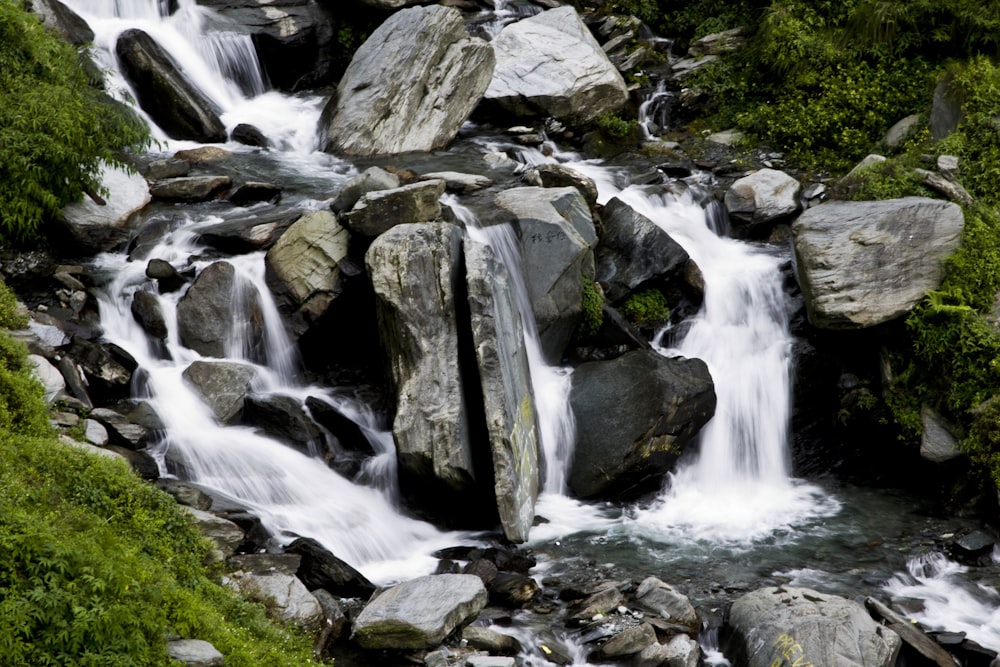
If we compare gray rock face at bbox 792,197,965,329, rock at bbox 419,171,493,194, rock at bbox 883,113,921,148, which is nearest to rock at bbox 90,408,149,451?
rock at bbox 419,171,493,194

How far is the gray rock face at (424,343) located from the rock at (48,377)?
12.1 feet

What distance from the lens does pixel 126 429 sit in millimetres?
10133

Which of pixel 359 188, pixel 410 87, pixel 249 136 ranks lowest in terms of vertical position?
pixel 359 188

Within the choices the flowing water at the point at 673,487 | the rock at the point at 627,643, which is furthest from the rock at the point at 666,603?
the rock at the point at 627,643

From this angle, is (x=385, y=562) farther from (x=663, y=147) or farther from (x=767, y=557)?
(x=663, y=147)

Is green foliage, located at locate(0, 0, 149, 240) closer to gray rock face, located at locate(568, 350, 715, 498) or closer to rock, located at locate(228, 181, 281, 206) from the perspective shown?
rock, located at locate(228, 181, 281, 206)

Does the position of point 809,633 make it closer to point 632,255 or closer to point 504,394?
point 504,394

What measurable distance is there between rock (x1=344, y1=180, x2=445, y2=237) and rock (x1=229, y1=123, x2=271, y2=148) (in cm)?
606

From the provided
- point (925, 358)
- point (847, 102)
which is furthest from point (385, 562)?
point (847, 102)

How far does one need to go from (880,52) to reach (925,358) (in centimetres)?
957

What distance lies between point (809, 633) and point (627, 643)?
5.60ft

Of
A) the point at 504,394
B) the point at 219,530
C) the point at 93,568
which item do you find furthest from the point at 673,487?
the point at 93,568

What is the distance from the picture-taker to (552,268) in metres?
13.6

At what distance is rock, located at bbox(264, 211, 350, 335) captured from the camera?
502 inches
